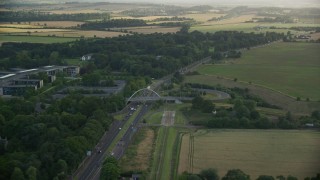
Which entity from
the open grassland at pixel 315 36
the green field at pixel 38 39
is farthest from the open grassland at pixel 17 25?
the open grassland at pixel 315 36

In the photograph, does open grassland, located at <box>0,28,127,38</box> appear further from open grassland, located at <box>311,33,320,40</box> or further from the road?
the road

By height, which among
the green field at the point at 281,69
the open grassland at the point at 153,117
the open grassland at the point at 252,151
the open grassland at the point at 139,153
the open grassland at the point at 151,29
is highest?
the open grassland at the point at 151,29

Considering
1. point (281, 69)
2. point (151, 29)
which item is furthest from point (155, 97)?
point (151, 29)

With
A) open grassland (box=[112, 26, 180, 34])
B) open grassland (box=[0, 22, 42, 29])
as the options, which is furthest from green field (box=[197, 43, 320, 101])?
open grassland (box=[0, 22, 42, 29])

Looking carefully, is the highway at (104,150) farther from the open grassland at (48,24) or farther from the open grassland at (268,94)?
the open grassland at (48,24)

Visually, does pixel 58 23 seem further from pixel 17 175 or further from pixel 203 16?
pixel 17 175

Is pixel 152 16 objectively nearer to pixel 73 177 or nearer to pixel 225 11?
pixel 225 11

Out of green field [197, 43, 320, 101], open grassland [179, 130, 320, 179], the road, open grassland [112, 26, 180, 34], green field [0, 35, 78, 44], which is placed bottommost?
the road
